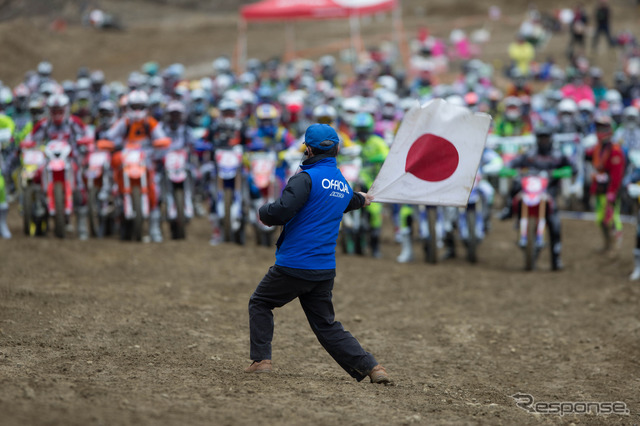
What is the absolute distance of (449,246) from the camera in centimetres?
1535

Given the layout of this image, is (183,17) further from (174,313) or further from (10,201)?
(174,313)

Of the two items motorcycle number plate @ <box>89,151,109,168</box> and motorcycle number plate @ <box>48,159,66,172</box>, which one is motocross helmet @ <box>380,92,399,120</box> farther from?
motorcycle number plate @ <box>48,159,66,172</box>

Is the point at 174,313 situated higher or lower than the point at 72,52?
lower

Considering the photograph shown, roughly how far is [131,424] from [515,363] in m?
4.76

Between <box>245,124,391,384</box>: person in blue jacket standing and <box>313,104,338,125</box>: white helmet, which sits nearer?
<box>245,124,391,384</box>: person in blue jacket standing

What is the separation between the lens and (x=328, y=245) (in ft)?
23.7

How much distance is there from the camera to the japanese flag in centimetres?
809

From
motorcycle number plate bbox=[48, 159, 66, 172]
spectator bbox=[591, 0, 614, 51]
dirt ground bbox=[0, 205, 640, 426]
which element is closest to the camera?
dirt ground bbox=[0, 205, 640, 426]

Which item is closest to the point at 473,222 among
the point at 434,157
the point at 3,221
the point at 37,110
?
the point at 434,157

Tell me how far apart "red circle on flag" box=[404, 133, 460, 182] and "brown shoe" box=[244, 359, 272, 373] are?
83.5 inches

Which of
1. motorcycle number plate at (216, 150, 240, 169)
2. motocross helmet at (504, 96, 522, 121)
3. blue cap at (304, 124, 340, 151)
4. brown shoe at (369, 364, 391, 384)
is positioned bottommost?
brown shoe at (369, 364, 391, 384)

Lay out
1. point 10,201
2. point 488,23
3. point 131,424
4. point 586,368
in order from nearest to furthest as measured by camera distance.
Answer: point 131,424
point 586,368
point 10,201
point 488,23

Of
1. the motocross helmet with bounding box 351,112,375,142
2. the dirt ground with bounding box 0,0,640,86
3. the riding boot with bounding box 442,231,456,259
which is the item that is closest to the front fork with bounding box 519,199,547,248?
the riding boot with bounding box 442,231,456,259

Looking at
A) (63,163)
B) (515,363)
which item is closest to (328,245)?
(515,363)
